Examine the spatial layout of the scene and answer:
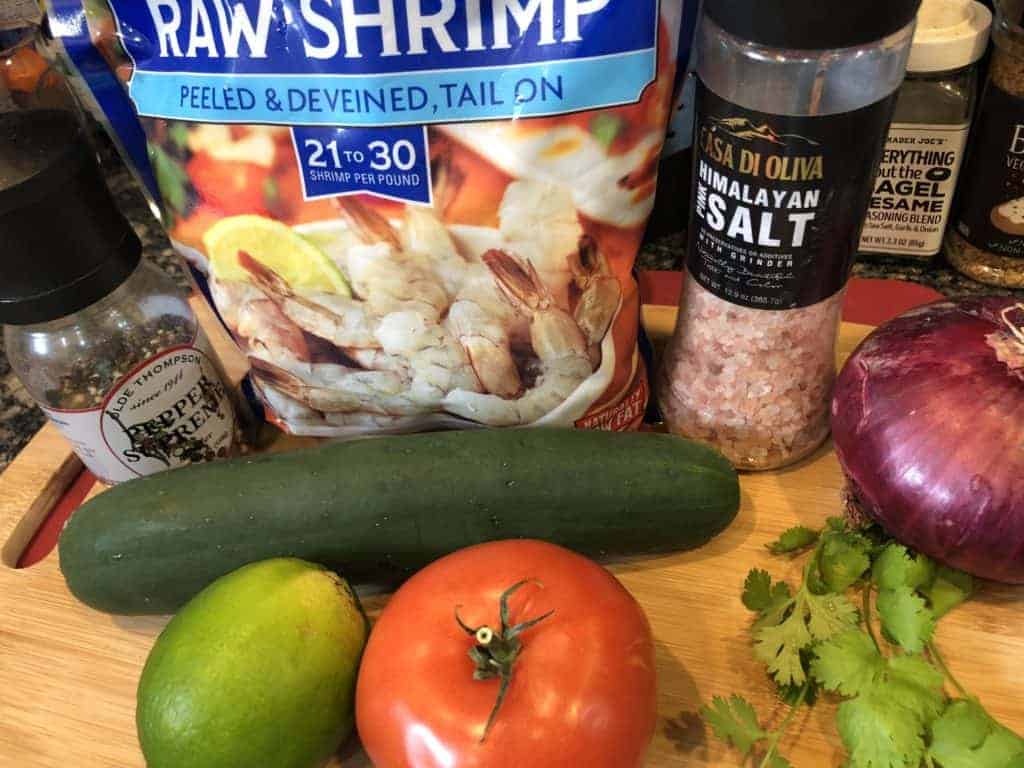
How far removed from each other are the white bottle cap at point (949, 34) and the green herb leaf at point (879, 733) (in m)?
0.58

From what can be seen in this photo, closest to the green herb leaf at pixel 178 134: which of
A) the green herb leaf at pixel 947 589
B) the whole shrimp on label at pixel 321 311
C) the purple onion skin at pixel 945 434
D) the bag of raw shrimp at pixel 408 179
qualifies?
the bag of raw shrimp at pixel 408 179

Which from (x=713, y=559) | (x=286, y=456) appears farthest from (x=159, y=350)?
(x=713, y=559)

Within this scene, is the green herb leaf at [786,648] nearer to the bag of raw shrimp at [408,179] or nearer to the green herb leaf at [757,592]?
the green herb leaf at [757,592]

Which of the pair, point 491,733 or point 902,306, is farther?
point 902,306

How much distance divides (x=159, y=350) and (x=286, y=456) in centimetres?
15

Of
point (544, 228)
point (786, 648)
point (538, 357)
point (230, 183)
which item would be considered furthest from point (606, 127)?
point (786, 648)

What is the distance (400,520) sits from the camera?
0.77 m

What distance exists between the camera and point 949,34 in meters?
0.86

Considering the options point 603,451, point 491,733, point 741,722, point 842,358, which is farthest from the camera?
point 842,358

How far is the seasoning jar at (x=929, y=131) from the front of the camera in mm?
863

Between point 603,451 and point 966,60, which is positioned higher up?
point 966,60

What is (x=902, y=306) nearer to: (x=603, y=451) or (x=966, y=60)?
(x=966, y=60)

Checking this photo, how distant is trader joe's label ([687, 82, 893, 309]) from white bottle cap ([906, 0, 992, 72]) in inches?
8.9

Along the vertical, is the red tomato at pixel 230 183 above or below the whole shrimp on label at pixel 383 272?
above
